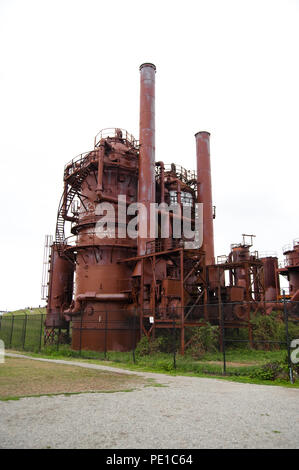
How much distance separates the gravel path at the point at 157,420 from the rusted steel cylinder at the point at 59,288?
2378 cm

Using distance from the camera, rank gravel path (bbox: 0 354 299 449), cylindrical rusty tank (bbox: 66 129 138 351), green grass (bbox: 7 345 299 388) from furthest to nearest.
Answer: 1. cylindrical rusty tank (bbox: 66 129 138 351)
2. green grass (bbox: 7 345 299 388)
3. gravel path (bbox: 0 354 299 449)

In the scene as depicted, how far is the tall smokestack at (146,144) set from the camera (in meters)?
27.0

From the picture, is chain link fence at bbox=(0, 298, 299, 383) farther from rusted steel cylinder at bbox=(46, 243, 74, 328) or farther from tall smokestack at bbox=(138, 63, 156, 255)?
tall smokestack at bbox=(138, 63, 156, 255)

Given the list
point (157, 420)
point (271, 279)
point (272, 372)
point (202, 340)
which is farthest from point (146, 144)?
point (271, 279)

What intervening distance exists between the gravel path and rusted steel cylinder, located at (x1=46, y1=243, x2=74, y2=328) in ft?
78.0

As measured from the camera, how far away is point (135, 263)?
27391 mm

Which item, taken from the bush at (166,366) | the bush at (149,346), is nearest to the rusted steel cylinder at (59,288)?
the bush at (149,346)

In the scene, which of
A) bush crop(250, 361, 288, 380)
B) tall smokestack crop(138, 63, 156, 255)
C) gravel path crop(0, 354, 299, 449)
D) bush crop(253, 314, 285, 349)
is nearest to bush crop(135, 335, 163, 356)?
bush crop(253, 314, 285, 349)

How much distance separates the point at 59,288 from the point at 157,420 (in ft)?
92.2

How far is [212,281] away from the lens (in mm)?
26500

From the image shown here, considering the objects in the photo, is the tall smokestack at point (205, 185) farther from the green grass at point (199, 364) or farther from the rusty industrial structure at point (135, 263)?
the green grass at point (199, 364)

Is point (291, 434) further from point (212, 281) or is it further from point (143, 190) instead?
point (143, 190)

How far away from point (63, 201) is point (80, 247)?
A: 5231 millimetres

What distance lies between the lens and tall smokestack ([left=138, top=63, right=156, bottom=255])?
27.0m
